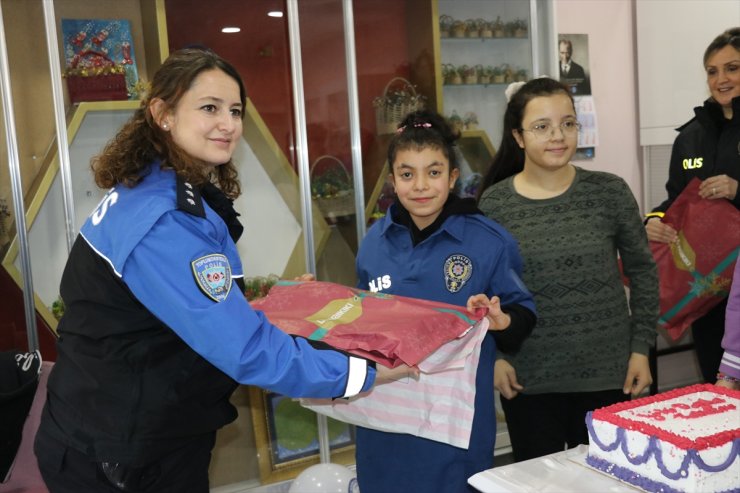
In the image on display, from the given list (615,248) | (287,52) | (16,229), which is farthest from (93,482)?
(287,52)

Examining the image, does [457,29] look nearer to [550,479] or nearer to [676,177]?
[676,177]

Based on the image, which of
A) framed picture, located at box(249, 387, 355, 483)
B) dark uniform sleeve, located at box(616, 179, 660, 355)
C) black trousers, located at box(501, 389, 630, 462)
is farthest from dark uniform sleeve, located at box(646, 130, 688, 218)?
framed picture, located at box(249, 387, 355, 483)

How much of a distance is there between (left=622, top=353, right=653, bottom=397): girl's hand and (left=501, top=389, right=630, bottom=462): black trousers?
0.13ft

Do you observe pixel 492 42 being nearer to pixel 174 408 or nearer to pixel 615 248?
pixel 615 248

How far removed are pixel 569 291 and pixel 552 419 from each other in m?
0.40

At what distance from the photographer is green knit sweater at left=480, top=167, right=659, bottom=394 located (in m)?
2.19

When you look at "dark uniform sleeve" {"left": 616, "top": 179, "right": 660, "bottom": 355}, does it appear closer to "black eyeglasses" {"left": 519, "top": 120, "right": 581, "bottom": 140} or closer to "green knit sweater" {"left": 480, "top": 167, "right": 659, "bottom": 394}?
"green knit sweater" {"left": 480, "top": 167, "right": 659, "bottom": 394}

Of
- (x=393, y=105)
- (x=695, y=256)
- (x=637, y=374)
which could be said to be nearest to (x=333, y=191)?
(x=393, y=105)

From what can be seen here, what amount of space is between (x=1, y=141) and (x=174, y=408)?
2196 millimetres

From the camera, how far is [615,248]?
7.47 ft

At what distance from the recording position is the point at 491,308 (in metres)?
1.89

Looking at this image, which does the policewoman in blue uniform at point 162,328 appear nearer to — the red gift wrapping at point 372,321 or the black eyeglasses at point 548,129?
the red gift wrapping at point 372,321

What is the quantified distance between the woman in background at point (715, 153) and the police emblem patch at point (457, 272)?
147 cm

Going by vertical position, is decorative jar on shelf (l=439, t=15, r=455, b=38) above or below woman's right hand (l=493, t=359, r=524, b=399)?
above
